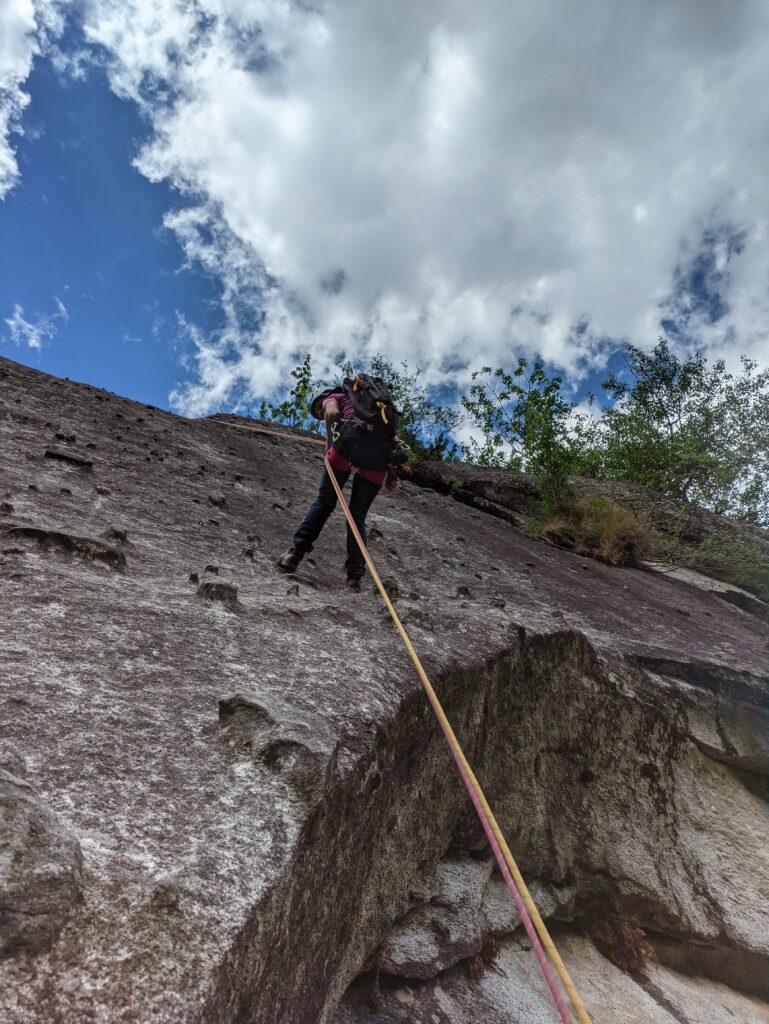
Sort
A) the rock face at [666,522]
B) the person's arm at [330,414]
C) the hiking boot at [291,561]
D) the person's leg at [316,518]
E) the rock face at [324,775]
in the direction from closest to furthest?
the rock face at [324,775]
the hiking boot at [291,561]
the person's leg at [316,518]
the person's arm at [330,414]
the rock face at [666,522]

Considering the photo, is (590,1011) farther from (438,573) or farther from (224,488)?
(224,488)

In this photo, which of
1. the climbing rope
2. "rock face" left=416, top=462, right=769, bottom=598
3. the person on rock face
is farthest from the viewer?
"rock face" left=416, top=462, right=769, bottom=598

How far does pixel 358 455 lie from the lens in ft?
19.4

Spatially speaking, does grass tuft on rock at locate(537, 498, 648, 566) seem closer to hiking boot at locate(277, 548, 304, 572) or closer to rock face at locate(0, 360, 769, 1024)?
rock face at locate(0, 360, 769, 1024)

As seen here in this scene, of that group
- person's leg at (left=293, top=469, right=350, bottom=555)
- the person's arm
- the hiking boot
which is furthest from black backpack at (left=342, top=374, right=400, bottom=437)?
the hiking boot

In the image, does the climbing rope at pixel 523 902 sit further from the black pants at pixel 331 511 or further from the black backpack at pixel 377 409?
the black backpack at pixel 377 409

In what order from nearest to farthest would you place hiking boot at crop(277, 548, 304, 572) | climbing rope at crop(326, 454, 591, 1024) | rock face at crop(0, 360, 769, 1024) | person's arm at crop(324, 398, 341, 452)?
1. rock face at crop(0, 360, 769, 1024)
2. climbing rope at crop(326, 454, 591, 1024)
3. hiking boot at crop(277, 548, 304, 572)
4. person's arm at crop(324, 398, 341, 452)

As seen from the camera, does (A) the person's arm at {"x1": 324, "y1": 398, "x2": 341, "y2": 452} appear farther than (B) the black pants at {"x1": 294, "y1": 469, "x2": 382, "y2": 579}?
Yes

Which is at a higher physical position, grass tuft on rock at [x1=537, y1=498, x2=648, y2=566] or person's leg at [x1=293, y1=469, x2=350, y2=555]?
grass tuft on rock at [x1=537, y1=498, x2=648, y2=566]

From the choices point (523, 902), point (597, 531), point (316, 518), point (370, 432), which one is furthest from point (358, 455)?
point (597, 531)

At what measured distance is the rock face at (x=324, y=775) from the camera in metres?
1.58

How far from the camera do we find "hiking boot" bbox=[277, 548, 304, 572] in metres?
5.57

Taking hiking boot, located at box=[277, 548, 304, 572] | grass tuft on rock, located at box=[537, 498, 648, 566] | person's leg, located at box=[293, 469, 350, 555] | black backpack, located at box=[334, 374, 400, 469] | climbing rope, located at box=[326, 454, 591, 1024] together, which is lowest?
climbing rope, located at box=[326, 454, 591, 1024]

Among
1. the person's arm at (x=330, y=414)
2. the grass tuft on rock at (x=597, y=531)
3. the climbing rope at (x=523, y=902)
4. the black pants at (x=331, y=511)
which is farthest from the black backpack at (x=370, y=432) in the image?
the grass tuft on rock at (x=597, y=531)
